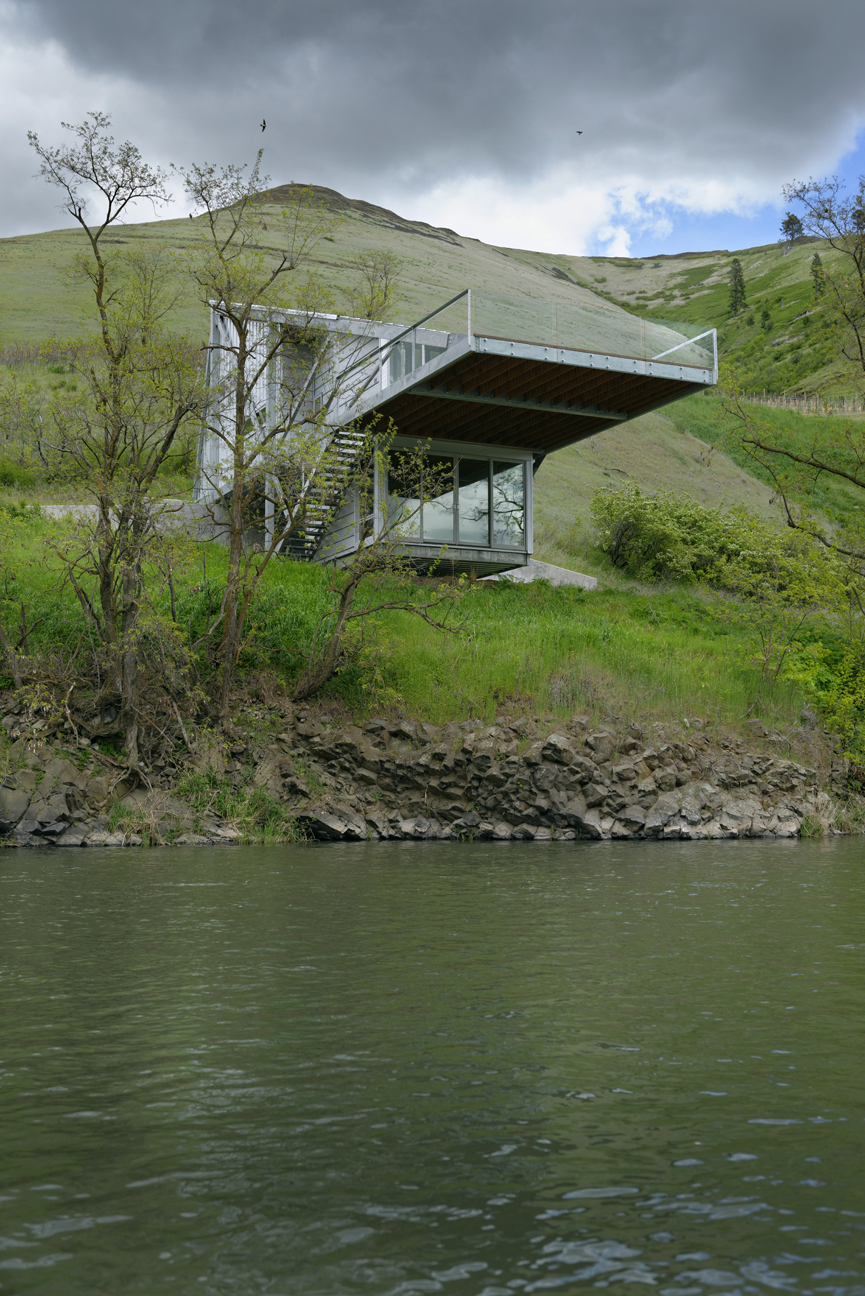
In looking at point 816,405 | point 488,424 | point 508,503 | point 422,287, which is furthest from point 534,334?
point 422,287

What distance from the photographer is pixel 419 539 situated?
29.8 metres

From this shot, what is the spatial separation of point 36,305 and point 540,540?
128ft

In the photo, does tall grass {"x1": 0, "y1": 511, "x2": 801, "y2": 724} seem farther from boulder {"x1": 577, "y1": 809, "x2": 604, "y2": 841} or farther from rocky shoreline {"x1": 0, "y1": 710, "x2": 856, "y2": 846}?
boulder {"x1": 577, "y1": 809, "x2": 604, "y2": 841}

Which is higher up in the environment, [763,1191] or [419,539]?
[419,539]

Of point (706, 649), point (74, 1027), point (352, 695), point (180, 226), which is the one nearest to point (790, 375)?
point (180, 226)

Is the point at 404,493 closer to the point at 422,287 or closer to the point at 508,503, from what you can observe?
the point at 508,503

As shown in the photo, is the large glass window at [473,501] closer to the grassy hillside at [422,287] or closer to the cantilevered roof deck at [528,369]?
the cantilevered roof deck at [528,369]

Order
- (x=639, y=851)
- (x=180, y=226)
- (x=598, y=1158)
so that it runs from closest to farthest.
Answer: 1. (x=598, y=1158)
2. (x=639, y=851)
3. (x=180, y=226)

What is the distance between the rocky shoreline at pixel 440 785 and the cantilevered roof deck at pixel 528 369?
8.96m

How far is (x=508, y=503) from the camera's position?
31891 mm

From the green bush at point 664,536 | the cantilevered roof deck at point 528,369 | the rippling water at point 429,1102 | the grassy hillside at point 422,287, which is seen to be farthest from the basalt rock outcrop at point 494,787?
the green bush at point 664,536

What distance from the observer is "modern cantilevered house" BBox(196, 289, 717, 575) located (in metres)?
25.4

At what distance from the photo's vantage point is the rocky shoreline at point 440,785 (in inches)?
760

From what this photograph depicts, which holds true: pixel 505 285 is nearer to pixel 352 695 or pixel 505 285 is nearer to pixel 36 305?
pixel 36 305
